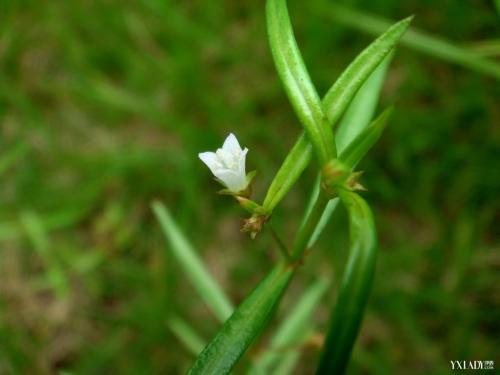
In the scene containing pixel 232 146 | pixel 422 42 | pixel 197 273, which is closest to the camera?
pixel 232 146

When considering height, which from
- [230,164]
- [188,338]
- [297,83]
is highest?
[297,83]

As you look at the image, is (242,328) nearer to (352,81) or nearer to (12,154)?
(352,81)

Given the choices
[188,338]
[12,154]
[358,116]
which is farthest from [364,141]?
[12,154]

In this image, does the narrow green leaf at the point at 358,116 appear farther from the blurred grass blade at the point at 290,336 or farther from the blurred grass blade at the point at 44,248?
the blurred grass blade at the point at 44,248

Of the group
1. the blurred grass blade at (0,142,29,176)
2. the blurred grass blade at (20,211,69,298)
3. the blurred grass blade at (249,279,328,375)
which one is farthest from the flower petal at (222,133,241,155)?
the blurred grass blade at (20,211,69,298)

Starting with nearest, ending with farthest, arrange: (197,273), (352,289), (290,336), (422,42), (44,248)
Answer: (352,289) < (197,273) < (290,336) < (422,42) < (44,248)
